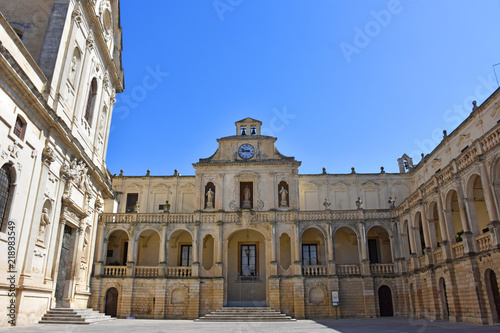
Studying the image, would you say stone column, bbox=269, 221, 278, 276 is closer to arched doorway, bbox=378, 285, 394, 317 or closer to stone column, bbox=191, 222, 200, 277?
stone column, bbox=191, 222, 200, 277

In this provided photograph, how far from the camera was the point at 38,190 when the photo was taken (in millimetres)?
17422

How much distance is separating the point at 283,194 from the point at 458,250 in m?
14.7

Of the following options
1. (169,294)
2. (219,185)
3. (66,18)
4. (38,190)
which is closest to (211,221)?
(219,185)

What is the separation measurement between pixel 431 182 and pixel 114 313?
24.7 m

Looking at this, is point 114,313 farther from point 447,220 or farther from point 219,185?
point 447,220

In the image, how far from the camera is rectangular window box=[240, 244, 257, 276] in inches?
1289

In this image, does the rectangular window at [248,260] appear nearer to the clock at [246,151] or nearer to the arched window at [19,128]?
the clock at [246,151]

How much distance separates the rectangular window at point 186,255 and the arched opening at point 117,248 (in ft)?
16.6

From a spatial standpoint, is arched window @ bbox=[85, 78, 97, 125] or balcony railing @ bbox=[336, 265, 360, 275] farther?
balcony railing @ bbox=[336, 265, 360, 275]

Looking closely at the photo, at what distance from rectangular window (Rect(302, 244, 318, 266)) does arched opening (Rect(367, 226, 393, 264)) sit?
15.7ft

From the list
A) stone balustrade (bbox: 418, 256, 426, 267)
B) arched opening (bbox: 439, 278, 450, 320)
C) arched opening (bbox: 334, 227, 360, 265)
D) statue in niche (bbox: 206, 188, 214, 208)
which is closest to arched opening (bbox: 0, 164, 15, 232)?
statue in niche (bbox: 206, 188, 214, 208)

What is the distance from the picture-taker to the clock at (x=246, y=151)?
34.6 metres

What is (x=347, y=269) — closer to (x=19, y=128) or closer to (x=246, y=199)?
(x=246, y=199)

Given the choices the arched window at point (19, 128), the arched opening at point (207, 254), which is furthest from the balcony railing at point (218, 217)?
the arched window at point (19, 128)
